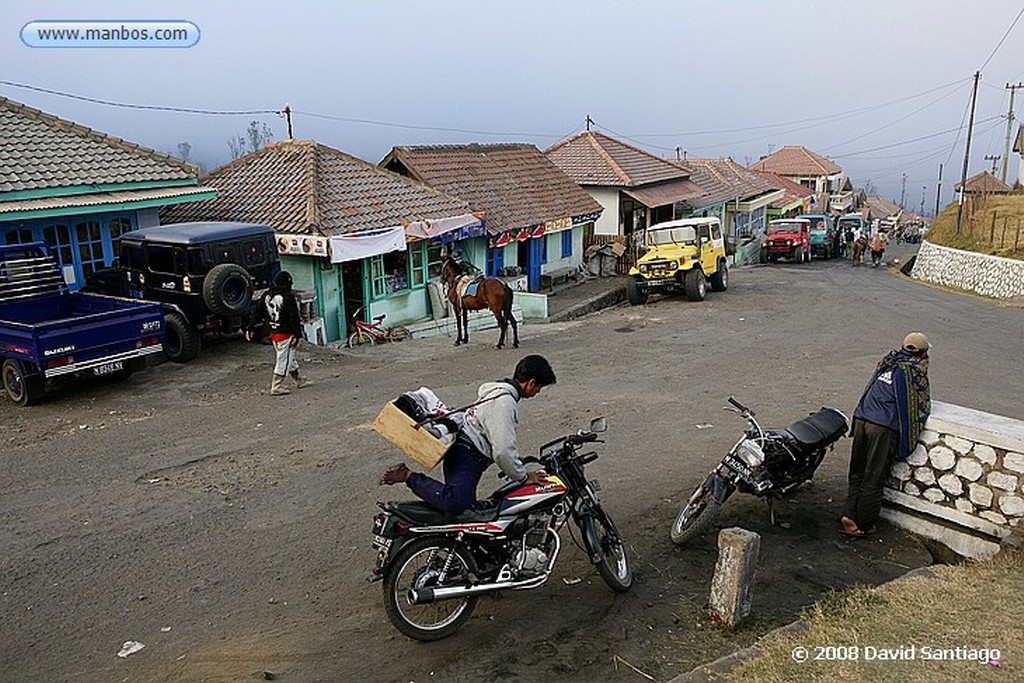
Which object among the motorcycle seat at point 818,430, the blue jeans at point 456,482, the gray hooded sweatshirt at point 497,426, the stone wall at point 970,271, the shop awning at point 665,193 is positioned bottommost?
the stone wall at point 970,271

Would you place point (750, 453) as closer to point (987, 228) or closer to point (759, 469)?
point (759, 469)

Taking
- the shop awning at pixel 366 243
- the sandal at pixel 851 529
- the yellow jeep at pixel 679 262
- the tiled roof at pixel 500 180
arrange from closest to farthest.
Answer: the sandal at pixel 851 529
the shop awning at pixel 366 243
the yellow jeep at pixel 679 262
the tiled roof at pixel 500 180

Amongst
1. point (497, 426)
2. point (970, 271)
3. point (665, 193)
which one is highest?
point (665, 193)

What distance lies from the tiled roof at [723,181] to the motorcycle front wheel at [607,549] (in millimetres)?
31783

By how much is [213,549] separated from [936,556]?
19.1 feet

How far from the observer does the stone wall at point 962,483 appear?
596 cm

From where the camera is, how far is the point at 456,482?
489 cm

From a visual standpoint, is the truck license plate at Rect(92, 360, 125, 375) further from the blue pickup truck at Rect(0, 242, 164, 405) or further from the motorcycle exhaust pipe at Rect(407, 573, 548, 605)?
the motorcycle exhaust pipe at Rect(407, 573, 548, 605)

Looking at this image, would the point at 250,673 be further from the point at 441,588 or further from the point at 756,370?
the point at 756,370

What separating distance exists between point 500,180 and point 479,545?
69.9 ft

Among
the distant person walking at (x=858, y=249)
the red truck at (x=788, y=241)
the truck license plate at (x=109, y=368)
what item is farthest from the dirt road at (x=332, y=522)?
the distant person walking at (x=858, y=249)

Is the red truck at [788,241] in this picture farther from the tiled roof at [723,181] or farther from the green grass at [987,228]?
the green grass at [987,228]

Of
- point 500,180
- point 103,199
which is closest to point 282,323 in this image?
point 103,199

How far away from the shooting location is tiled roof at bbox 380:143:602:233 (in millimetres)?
22694
